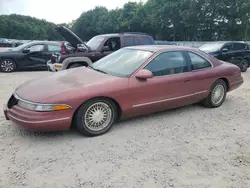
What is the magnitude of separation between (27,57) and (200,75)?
7.65 metres

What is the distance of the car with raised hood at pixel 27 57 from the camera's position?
938 cm

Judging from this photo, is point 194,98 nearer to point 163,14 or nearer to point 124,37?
point 124,37

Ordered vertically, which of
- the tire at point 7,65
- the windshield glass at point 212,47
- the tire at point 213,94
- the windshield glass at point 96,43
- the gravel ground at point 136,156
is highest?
the windshield glass at point 96,43

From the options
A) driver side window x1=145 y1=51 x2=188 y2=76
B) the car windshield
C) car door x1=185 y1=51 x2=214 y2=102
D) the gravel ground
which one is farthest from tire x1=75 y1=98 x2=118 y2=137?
car door x1=185 y1=51 x2=214 y2=102

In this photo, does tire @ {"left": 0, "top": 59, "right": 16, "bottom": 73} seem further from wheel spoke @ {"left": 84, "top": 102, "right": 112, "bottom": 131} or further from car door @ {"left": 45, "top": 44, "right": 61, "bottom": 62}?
wheel spoke @ {"left": 84, "top": 102, "right": 112, "bottom": 131}

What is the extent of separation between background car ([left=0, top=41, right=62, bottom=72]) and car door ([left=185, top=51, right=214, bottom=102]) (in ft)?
23.1

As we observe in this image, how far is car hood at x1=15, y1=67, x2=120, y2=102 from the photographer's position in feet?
10.9

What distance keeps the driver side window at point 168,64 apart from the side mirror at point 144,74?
0.19m

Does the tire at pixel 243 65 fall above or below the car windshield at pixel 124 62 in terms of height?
below

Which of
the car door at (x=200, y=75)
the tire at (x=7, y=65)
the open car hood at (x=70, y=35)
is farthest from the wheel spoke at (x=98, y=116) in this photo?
the tire at (x=7, y=65)

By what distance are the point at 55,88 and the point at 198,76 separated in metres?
2.82

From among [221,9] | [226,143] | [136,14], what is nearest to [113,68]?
[226,143]

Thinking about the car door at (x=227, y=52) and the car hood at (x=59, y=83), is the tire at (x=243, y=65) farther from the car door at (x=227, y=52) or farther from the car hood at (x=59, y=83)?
the car hood at (x=59, y=83)

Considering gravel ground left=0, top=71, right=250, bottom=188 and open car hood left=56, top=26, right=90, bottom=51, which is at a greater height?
open car hood left=56, top=26, right=90, bottom=51
